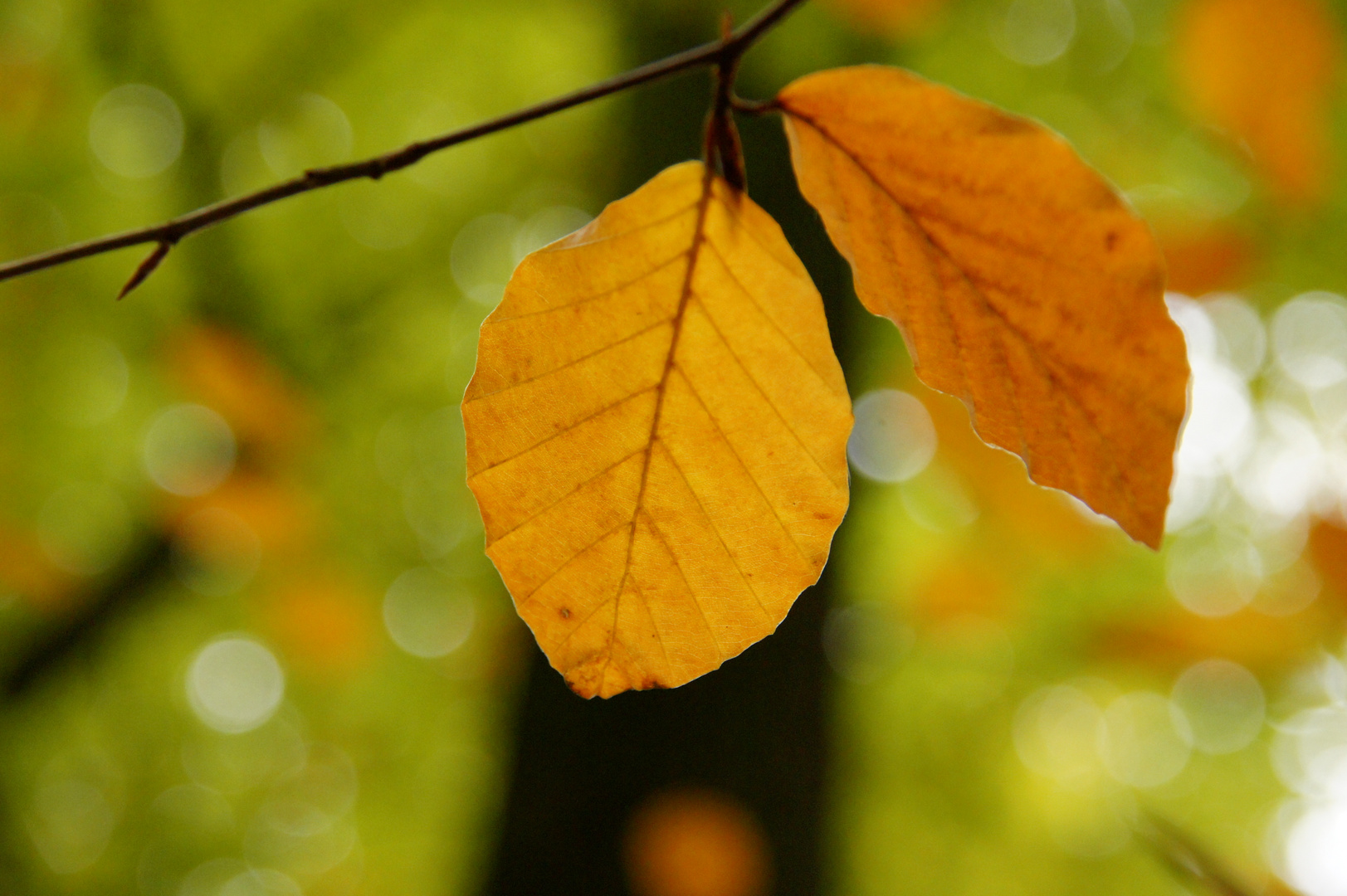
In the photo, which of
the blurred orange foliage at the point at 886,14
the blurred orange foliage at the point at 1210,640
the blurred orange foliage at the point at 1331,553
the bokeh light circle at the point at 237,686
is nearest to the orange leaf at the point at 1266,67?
the blurred orange foliage at the point at 886,14

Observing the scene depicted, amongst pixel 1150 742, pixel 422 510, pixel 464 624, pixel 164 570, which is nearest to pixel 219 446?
pixel 164 570

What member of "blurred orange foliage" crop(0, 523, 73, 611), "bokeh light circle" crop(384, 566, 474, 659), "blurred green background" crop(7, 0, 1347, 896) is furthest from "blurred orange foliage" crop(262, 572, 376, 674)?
"blurred orange foliage" crop(0, 523, 73, 611)

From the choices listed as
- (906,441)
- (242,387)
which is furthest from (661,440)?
(906,441)

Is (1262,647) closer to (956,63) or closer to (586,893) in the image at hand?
(956,63)

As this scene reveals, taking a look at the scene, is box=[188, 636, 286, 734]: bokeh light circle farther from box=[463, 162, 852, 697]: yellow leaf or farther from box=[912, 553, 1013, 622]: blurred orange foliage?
box=[463, 162, 852, 697]: yellow leaf

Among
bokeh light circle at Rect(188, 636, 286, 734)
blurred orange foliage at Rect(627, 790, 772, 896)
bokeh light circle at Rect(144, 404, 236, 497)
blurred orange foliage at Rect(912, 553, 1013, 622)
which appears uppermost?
blurred orange foliage at Rect(627, 790, 772, 896)

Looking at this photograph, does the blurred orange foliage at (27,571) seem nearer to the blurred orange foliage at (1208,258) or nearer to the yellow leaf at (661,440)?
the yellow leaf at (661,440)
